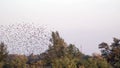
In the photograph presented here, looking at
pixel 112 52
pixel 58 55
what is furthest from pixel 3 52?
pixel 112 52

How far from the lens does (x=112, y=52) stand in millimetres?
34719

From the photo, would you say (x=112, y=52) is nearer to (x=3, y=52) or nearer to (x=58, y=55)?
(x=58, y=55)

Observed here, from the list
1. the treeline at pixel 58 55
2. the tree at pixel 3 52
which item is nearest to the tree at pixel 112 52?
the treeline at pixel 58 55

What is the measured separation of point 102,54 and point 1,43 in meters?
13.2

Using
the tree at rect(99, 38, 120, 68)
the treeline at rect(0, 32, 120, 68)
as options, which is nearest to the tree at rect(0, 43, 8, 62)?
the treeline at rect(0, 32, 120, 68)

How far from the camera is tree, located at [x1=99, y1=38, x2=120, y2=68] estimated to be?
110 feet

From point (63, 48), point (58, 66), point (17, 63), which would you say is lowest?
point (58, 66)

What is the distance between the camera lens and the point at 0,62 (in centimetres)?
3459

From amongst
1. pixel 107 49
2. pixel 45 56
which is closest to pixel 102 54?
pixel 107 49

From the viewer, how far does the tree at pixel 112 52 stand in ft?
110

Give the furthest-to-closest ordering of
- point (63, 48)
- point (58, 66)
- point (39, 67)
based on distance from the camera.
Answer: point (63, 48) < point (39, 67) < point (58, 66)

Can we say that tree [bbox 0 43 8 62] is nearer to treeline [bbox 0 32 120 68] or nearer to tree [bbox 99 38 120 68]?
treeline [bbox 0 32 120 68]

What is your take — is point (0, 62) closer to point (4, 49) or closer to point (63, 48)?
point (4, 49)

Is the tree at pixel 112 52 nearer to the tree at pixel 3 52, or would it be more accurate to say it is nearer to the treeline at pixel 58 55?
the treeline at pixel 58 55
